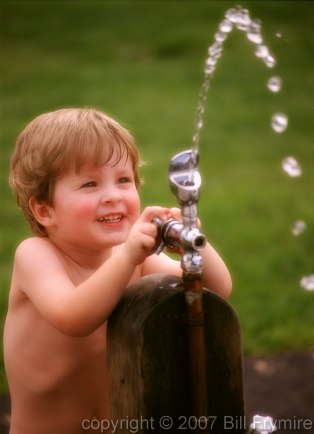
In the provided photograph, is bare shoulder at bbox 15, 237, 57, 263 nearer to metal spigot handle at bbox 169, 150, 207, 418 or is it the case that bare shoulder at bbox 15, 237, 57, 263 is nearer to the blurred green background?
metal spigot handle at bbox 169, 150, 207, 418

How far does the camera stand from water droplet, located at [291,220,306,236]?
22.3 feet

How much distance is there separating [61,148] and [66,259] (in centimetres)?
37

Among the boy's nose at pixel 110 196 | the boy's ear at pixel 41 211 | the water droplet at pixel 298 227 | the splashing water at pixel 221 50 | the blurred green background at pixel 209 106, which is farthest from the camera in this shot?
the water droplet at pixel 298 227

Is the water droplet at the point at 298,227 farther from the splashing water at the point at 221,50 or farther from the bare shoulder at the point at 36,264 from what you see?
the bare shoulder at the point at 36,264

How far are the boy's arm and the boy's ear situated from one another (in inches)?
6.4

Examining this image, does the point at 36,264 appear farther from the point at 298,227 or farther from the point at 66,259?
the point at 298,227

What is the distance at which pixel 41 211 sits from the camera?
2381 millimetres

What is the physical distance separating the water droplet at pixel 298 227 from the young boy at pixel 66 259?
14.8 feet

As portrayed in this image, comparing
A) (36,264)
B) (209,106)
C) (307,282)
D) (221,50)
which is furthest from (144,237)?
(209,106)

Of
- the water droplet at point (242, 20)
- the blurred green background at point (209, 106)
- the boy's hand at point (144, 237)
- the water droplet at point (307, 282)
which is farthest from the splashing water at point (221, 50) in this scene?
the water droplet at point (307, 282)

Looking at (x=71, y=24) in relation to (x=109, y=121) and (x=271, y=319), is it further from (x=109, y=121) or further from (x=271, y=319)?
(x=109, y=121)

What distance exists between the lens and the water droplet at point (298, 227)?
681cm

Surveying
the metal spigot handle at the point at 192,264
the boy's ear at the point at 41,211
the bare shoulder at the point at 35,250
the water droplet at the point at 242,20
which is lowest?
the metal spigot handle at the point at 192,264

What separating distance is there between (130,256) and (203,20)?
1860 centimetres
